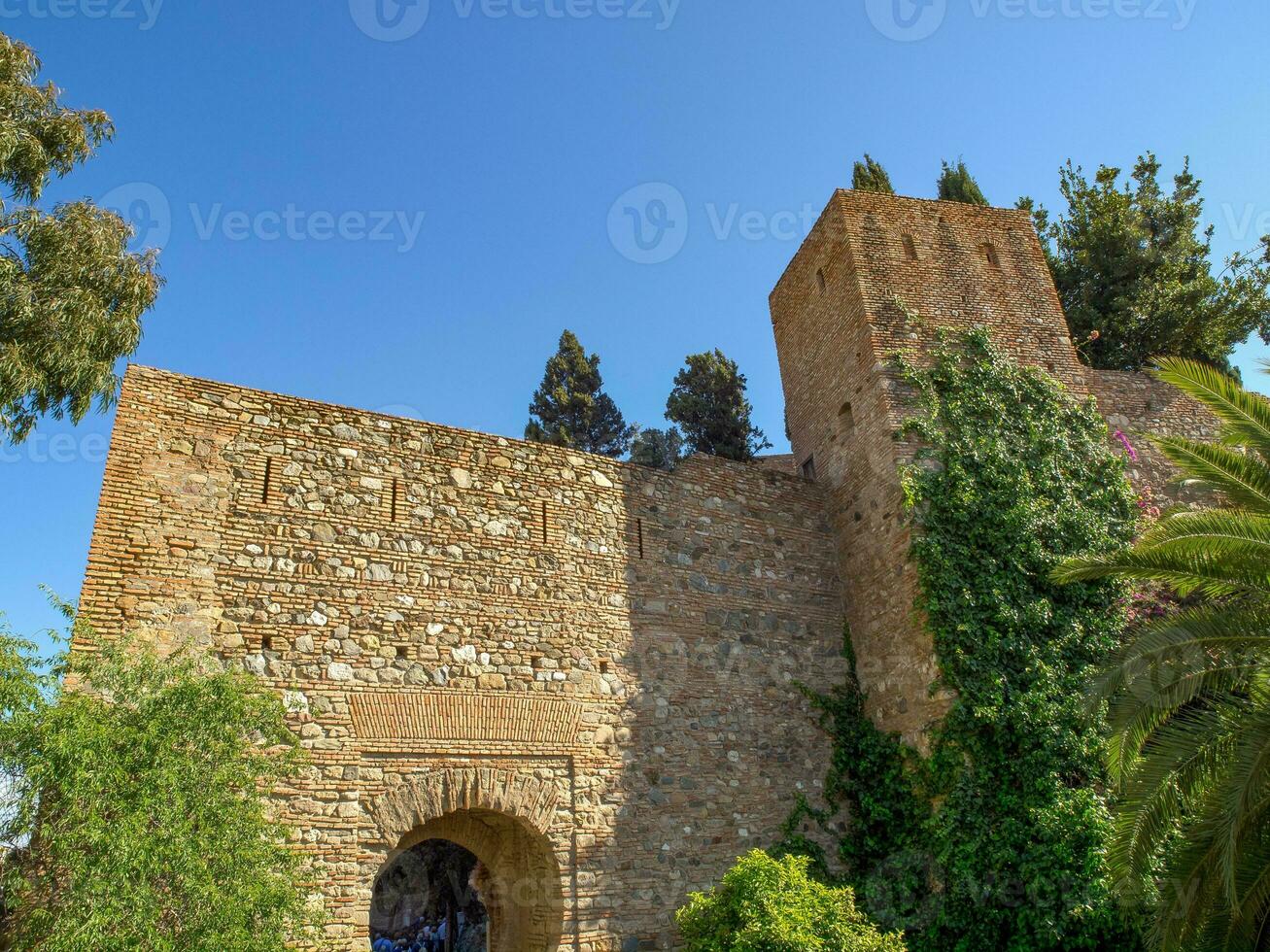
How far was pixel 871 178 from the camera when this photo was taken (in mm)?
19938

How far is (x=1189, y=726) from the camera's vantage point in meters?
6.57

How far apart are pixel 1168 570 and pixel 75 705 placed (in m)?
7.94

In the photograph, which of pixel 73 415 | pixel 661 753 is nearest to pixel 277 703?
pixel 661 753

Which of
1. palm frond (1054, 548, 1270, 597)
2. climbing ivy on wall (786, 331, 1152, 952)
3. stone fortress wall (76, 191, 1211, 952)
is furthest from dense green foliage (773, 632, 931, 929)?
palm frond (1054, 548, 1270, 597)

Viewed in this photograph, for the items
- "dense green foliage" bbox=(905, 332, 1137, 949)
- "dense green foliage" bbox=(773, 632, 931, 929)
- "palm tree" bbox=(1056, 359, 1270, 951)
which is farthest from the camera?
"dense green foliage" bbox=(773, 632, 931, 929)

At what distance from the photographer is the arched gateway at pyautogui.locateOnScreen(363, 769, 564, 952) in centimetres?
754

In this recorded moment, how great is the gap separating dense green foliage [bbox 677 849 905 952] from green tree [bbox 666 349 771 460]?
45.1 ft

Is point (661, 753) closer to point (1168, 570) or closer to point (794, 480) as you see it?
point (794, 480)

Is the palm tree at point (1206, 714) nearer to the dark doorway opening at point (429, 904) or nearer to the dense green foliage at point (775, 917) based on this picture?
the dense green foliage at point (775, 917)

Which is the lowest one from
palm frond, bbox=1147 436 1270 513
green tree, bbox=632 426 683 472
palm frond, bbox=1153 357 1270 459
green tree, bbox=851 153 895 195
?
palm frond, bbox=1147 436 1270 513

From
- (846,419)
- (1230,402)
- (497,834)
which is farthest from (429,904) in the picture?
(1230,402)

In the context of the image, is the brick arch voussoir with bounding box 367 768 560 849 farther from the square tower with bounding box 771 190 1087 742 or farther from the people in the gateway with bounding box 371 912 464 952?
the people in the gateway with bounding box 371 912 464 952

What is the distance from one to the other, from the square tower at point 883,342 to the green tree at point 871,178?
7567 millimetres

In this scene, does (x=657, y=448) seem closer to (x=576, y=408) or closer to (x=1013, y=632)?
(x=576, y=408)
